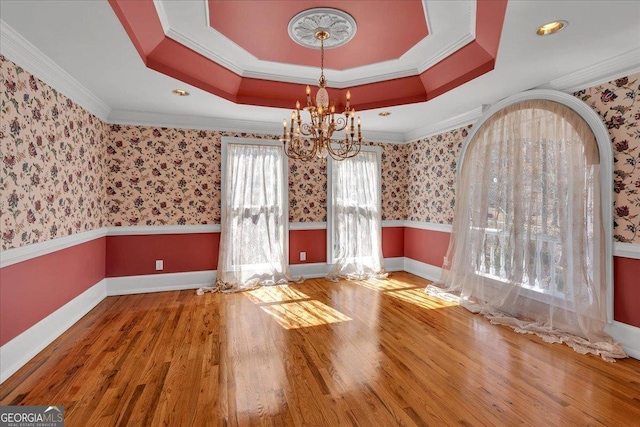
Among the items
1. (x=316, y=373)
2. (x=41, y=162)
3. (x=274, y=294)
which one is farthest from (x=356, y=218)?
(x=41, y=162)

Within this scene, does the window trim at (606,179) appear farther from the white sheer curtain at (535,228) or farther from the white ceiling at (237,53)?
the white ceiling at (237,53)

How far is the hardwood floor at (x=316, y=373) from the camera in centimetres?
186

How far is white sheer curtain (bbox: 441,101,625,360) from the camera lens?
2834 millimetres

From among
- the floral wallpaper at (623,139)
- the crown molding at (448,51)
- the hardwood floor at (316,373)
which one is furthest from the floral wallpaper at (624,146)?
the crown molding at (448,51)

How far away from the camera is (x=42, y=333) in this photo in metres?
2.67

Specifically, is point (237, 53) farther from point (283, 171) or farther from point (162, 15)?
point (283, 171)

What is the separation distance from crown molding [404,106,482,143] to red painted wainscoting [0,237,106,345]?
4983mm

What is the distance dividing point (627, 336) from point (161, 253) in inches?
205

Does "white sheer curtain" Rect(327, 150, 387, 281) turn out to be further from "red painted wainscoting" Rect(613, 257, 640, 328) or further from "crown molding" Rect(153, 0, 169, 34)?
"crown molding" Rect(153, 0, 169, 34)

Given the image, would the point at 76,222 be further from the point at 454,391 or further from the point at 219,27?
the point at 454,391

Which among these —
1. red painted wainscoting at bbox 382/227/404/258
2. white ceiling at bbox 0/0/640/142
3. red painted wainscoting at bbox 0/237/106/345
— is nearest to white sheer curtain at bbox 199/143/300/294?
white ceiling at bbox 0/0/640/142

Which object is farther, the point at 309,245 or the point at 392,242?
the point at 392,242

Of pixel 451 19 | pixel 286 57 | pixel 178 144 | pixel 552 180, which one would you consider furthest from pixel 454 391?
pixel 178 144

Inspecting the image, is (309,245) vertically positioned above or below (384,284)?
above
